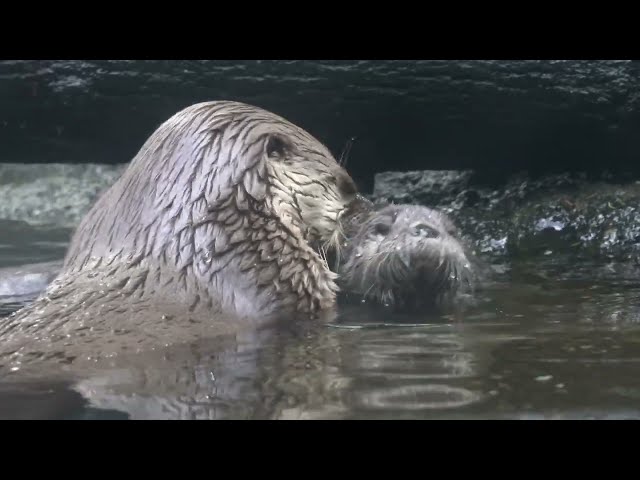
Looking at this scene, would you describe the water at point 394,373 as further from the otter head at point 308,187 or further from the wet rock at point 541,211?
the wet rock at point 541,211

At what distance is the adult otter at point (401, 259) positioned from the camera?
338 cm

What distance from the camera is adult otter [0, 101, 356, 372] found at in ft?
9.00

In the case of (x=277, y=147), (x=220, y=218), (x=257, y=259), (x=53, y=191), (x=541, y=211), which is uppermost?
(x=277, y=147)

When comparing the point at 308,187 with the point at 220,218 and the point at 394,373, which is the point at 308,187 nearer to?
the point at 220,218

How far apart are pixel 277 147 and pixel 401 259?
0.63m

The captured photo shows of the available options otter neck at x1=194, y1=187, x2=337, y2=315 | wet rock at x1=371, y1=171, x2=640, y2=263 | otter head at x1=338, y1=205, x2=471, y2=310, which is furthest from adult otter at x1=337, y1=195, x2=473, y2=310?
wet rock at x1=371, y1=171, x2=640, y2=263

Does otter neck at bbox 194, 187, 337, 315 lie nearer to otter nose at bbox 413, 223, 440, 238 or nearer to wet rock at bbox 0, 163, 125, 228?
otter nose at bbox 413, 223, 440, 238

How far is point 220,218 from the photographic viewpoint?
303 cm

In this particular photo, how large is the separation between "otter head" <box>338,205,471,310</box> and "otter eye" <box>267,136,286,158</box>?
434 millimetres

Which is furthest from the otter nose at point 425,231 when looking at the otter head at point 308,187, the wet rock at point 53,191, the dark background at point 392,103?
the wet rock at point 53,191

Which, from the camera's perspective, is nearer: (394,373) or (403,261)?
(394,373)

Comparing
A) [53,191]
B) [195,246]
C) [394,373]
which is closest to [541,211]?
[195,246]

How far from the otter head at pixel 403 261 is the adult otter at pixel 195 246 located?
230mm

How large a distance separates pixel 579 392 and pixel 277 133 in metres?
1.62
